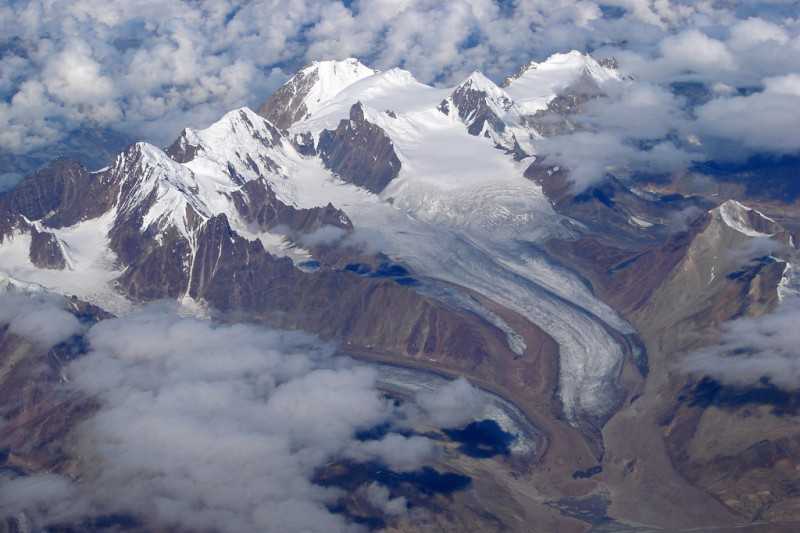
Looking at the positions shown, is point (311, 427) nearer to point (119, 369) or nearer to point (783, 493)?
point (119, 369)

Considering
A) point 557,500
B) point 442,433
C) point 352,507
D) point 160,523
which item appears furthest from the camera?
point 442,433

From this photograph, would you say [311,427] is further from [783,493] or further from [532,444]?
[783,493]

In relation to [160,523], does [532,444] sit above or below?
above

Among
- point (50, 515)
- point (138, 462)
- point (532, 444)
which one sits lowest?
point (50, 515)

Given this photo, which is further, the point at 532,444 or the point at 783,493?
the point at 532,444

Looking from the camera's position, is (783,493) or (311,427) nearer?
(783,493)

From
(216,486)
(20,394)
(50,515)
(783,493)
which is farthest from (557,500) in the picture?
(20,394)

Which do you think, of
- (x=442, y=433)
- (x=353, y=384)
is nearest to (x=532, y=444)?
(x=442, y=433)

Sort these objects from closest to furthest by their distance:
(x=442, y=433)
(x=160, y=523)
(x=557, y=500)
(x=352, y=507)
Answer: (x=160, y=523), (x=352, y=507), (x=557, y=500), (x=442, y=433)

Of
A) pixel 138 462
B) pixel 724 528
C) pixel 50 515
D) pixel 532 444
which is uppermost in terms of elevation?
pixel 532 444
